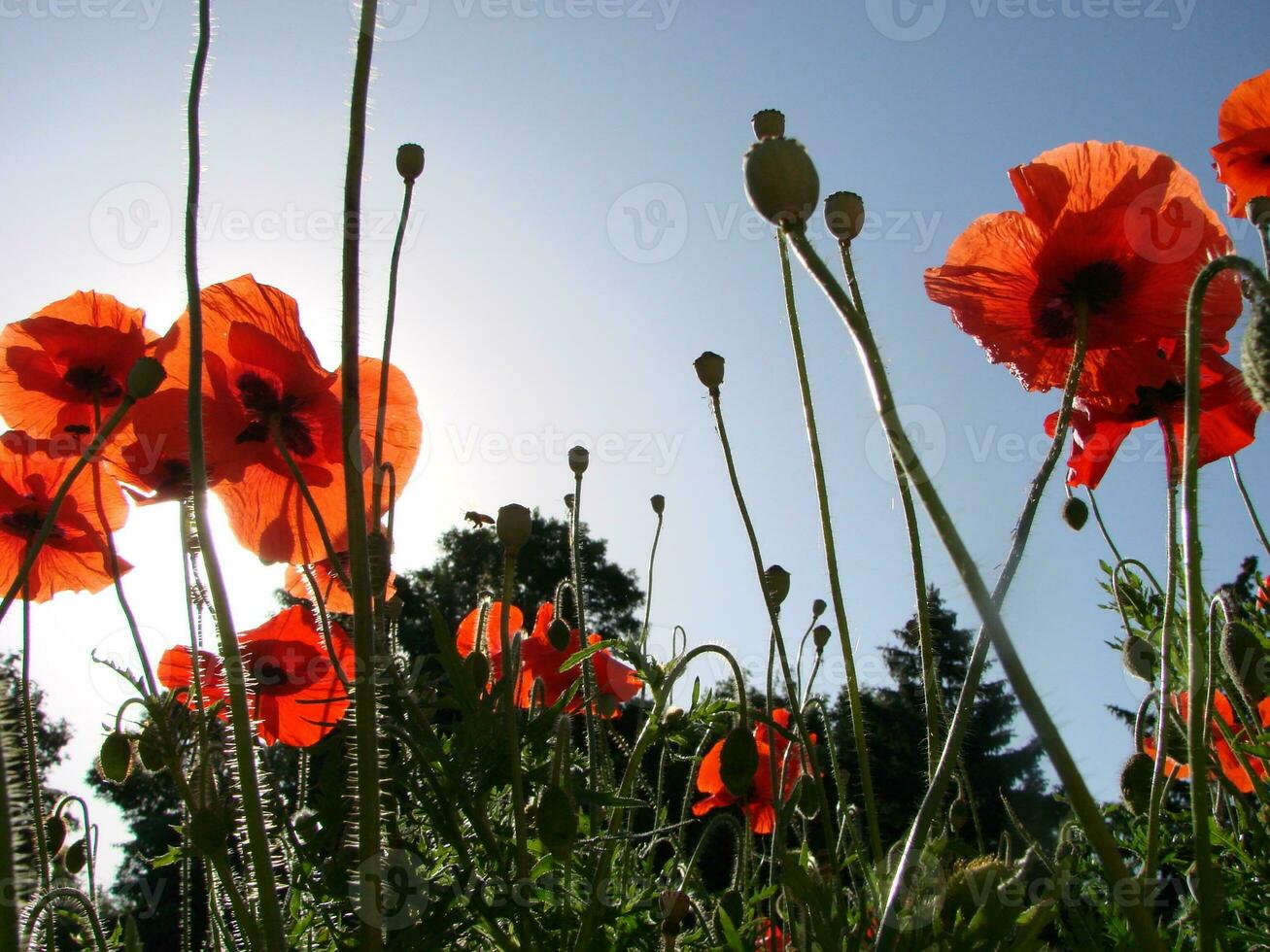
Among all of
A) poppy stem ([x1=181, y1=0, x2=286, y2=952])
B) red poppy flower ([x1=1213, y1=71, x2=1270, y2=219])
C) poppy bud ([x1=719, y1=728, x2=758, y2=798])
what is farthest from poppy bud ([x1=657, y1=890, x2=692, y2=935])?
A: red poppy flower ([x1=1213, y1=71, x2=1270, y2=219])

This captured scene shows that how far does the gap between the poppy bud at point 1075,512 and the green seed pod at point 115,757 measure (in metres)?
2.14

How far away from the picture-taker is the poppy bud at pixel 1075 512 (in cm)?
229

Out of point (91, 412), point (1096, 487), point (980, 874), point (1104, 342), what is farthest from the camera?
point (91, 412)

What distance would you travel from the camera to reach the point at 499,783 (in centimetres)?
153

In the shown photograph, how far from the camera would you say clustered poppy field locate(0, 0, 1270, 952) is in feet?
2.81

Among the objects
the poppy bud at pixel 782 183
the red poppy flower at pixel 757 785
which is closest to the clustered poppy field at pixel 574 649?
the poppy bud at pixel 782 183

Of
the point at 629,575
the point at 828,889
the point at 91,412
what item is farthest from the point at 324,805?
the point at 629,575

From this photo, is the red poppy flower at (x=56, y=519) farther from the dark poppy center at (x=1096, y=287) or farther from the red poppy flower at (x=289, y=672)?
the dark poppy center at (x=1096, y=287)

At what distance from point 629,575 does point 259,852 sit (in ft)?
77.5

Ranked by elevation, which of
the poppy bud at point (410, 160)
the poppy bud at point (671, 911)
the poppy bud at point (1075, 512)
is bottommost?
the poppy bud at point (671, 911)

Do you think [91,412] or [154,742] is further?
[91,412]

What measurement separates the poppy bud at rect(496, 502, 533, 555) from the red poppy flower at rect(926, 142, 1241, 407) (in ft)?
2.48

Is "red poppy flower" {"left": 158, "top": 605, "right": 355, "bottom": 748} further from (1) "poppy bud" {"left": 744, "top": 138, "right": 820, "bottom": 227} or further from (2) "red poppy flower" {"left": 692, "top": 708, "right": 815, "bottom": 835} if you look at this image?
(1) "poppy bud" {"left": 744, "top": 138, "right": 820, "bottom": 227}

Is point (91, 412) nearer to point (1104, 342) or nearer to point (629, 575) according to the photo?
point (1104, 342)
